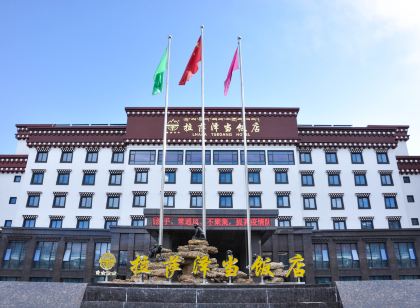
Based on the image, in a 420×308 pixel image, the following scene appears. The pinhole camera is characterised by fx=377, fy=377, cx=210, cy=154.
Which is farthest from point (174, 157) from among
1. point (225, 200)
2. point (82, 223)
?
point (82, 223)

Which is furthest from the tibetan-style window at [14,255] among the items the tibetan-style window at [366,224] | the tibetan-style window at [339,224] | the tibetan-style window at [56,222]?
the tibetan-style window at [366,224]

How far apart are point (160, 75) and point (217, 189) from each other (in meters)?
14.2

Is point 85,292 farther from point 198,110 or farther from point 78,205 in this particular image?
point 198,110

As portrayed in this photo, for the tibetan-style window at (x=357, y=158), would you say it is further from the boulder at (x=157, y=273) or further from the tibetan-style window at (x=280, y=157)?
the boulder at (x=157, y=273)

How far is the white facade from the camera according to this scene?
119ft

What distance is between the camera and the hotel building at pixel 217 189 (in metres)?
34.3

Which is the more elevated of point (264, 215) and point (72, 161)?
point (72, 161)

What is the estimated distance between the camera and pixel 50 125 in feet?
133

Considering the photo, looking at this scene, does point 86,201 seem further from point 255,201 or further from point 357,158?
point 357,158

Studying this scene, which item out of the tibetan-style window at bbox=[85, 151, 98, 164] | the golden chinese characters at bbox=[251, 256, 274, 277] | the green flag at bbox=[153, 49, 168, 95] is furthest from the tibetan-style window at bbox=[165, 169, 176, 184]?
the golden chinese characters at bbox=[251, 256, 274, 277]

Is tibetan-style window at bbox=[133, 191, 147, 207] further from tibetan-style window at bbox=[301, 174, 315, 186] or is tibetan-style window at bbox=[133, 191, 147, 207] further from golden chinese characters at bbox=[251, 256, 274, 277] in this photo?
golden chinese characters at bbox=[251, 256, 274, 277]

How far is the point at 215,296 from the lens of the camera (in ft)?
48.2

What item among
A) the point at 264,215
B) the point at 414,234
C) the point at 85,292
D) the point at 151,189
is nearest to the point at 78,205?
the point at 151,189

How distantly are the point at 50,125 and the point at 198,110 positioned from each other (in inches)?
633
